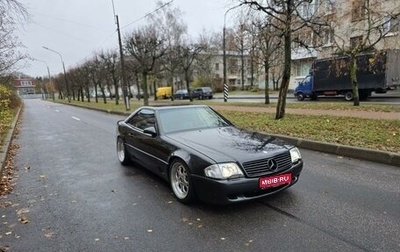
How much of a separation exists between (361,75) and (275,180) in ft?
69.7

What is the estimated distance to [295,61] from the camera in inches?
1629

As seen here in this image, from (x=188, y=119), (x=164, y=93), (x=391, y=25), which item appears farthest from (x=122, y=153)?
(x=164, y=93)

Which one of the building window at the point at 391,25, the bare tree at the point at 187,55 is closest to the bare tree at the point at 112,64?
the bare tree at the point at 187,55

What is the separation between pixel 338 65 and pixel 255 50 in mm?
5965

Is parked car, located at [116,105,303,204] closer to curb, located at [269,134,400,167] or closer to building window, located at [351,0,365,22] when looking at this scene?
curb, located at [269,134,400,167]

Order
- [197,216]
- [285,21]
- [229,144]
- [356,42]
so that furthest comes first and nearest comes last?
[356,42]
[285,21]
[229,144]
[197,216]

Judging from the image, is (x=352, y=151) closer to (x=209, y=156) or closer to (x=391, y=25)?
(x=209, y=156)

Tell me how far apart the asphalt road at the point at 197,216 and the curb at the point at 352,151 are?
25cm

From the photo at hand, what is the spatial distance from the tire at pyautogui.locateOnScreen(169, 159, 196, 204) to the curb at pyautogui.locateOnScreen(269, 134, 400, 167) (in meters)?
4.20

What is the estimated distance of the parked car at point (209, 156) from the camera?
151 inches

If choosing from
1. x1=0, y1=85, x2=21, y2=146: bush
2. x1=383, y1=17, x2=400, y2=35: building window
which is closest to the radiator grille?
x1=0, y1=85, x2=21, y2=146: bush

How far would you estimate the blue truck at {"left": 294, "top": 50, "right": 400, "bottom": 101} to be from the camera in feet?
68.6

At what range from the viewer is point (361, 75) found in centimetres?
2203

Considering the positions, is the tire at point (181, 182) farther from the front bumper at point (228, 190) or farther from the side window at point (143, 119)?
the side window at point (143, 119)
